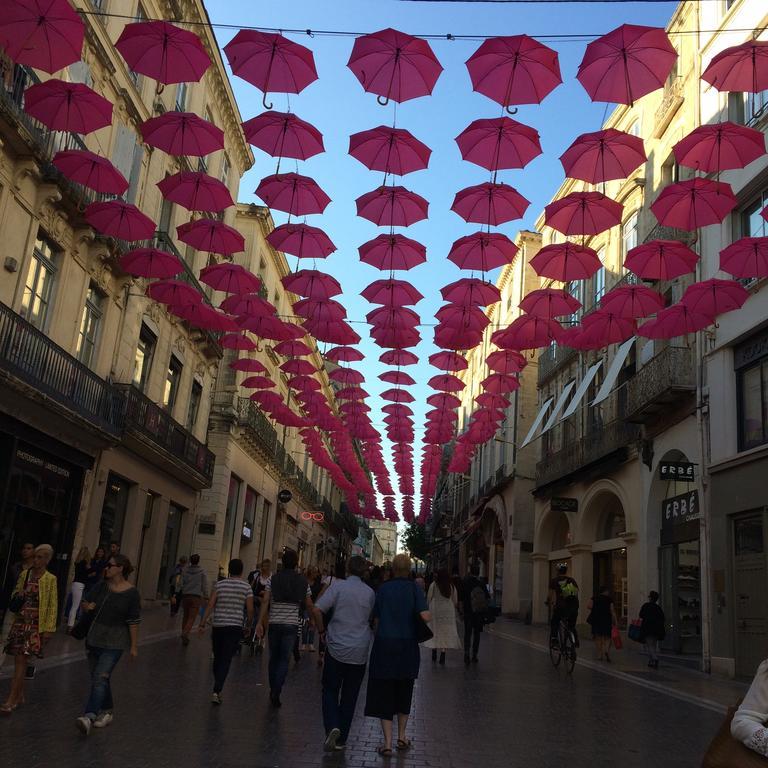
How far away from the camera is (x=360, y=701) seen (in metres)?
9.88

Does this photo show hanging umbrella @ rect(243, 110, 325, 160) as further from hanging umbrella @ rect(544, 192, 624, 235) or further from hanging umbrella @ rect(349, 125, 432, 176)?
hanging umbrella @ rect(544, 192, 624, 235)

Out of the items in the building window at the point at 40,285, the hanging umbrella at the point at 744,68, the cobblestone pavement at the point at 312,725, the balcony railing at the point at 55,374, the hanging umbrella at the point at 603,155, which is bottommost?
the cobblestone pavement at the point at 312,725

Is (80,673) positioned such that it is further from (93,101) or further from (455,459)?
(455,459)

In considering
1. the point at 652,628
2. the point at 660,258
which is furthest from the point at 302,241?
the point at 652,628

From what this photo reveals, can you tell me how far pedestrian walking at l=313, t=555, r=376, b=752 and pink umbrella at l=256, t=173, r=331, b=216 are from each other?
7183 mm

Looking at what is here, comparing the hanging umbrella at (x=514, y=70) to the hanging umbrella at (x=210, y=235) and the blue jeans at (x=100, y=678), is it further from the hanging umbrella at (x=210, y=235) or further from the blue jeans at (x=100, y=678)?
the blue jeans at (x=100, y=678)

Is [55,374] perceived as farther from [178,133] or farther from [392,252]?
[392,252]

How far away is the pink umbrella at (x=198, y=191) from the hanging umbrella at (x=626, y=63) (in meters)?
5.37

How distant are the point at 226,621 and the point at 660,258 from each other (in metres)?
9.16

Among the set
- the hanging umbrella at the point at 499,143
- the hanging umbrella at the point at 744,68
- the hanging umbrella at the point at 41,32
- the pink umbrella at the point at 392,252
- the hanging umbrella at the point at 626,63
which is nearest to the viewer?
the hanging umbrella at the point at 41,32

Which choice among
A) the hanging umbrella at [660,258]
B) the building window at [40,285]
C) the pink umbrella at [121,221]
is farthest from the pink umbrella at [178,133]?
the hanging umbrella at [660,258]

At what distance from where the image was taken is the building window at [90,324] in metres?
18.0

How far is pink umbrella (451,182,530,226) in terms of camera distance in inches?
506

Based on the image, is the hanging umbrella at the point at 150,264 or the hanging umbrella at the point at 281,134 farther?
the hanging umbrella at the point at 150,264
